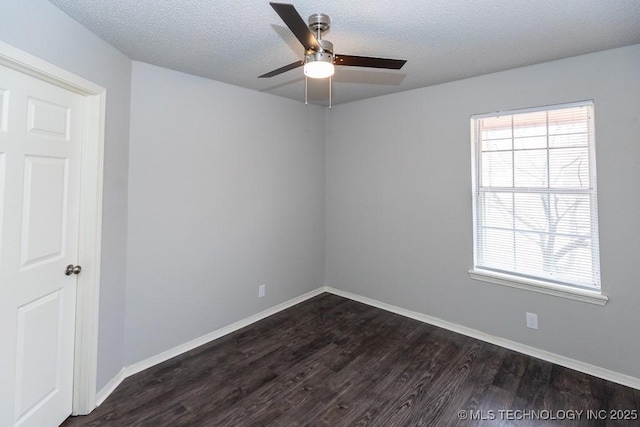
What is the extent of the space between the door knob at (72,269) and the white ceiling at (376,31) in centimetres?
155

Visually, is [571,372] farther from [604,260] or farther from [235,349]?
[235,349]

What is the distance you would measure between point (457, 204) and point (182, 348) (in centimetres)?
306

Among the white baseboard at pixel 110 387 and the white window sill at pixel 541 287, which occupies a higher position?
the white window sill at pixel 541 287

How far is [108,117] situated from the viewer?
2117mm

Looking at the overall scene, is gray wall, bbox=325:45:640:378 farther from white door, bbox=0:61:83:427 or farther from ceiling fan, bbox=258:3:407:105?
white door, bbox=0:61:83:427

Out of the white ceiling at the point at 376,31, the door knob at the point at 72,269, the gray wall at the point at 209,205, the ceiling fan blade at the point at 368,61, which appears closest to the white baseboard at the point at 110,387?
the gray wall at the point at 209,205

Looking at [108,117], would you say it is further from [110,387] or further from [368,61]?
[110,387]

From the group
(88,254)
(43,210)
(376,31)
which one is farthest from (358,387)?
(376,31)

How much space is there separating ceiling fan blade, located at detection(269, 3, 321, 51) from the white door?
1424 millimetres

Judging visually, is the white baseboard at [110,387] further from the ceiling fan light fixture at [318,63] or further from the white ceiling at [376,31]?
the ceiling fan light fixture at [318,63]

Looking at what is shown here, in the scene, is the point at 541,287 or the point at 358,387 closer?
the point at 358,387

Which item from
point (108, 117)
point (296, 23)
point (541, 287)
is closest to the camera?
point (296, 23)

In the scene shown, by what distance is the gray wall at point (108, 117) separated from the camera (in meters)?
1.61

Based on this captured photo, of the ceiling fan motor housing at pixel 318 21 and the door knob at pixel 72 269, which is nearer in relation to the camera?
the ceiling fan motor housing at pixel 318 21
